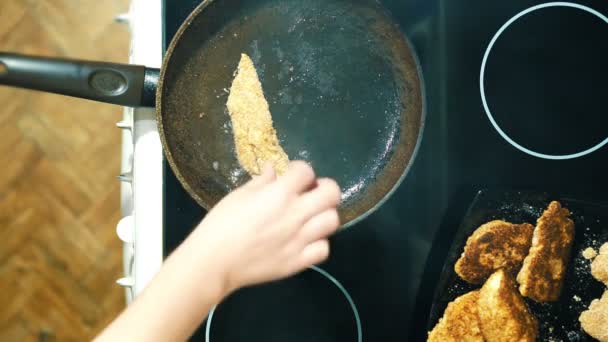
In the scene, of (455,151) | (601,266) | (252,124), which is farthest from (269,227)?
(601,266)

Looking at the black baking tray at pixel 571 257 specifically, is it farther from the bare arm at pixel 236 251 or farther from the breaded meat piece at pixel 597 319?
the bare arm at pixel 236 251

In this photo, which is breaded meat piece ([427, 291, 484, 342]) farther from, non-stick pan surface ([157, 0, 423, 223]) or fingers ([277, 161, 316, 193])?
fingers ([277, 161, 316, 193])

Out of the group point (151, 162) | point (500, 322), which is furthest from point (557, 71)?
point (151, 162)

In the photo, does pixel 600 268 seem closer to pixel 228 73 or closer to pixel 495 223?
pixel 495 223

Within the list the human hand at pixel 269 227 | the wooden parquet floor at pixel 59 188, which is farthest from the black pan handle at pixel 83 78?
the wooden parquet floor at pixel 59 188

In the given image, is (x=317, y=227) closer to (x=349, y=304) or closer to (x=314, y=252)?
(x=314, y=252)

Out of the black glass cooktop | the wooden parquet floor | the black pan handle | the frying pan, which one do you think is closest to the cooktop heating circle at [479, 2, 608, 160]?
the black glass cooktop
